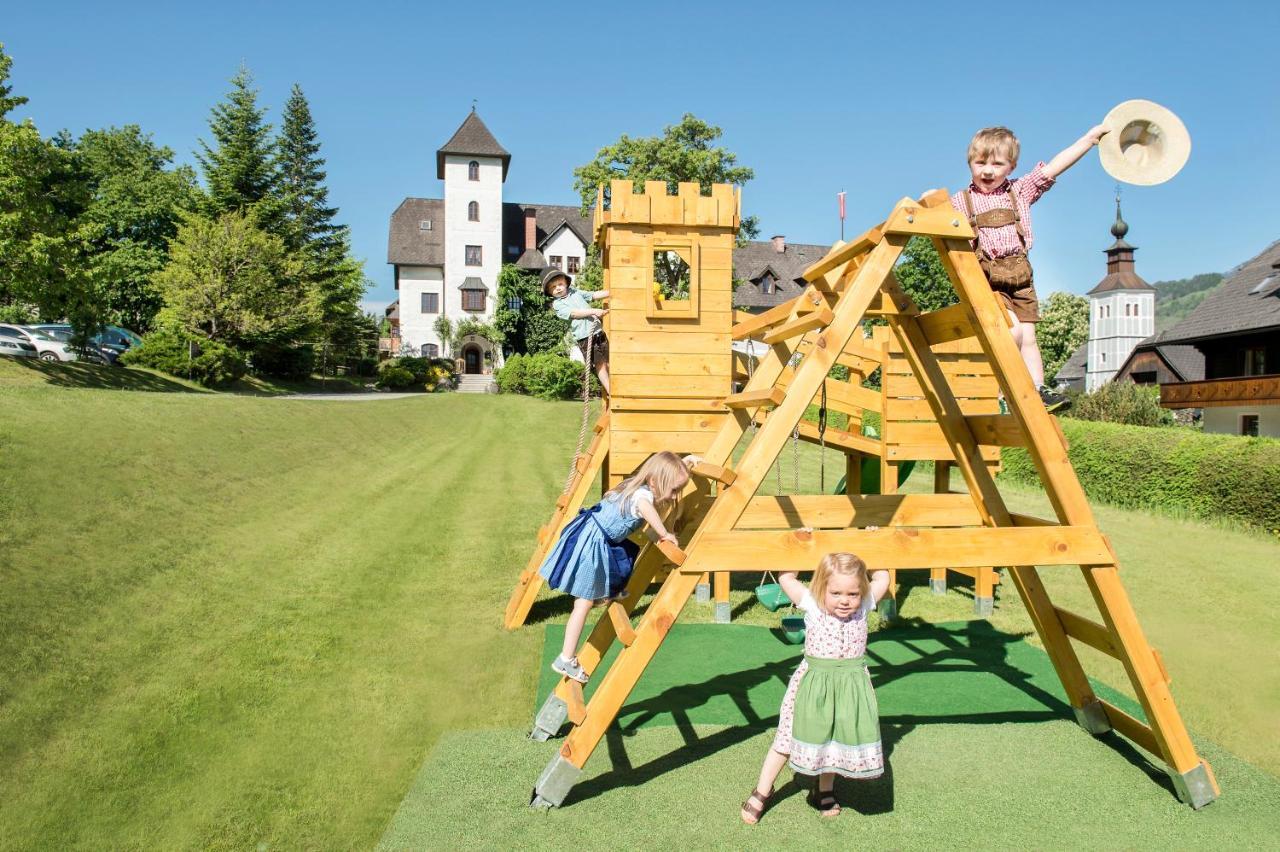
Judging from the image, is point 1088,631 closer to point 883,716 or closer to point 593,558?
point 883,716

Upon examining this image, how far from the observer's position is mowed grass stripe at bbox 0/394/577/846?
15.3 feet

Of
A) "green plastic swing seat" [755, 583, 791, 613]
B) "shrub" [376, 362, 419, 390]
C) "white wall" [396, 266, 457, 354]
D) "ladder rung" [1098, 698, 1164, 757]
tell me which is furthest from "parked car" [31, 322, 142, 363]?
"ladder rung" [1098, 698, 1164, 757]

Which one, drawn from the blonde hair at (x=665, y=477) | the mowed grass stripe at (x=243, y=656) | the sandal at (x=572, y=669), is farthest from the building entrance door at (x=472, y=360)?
the blonde hair at (x=665, y=477)

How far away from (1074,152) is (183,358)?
31784 mm

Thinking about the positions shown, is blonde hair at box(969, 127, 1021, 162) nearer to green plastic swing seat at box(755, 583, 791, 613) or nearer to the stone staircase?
green plastic swing seat at box(755, 583, 791, 613)

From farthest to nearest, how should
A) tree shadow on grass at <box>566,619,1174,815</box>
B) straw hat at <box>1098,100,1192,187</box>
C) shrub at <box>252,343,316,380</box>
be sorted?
shrub at <box>252,343,316,380</box>, tree shadow on grass at <box>566,619,1174,815</box>, straw hat at <box>1098,100,1192,187</box>

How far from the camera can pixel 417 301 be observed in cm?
6166

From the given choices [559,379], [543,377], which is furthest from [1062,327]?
[559,379]

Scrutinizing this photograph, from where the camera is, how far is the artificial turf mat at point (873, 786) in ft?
14.0

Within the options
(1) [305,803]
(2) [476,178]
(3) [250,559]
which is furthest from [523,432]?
(2) [476,178]

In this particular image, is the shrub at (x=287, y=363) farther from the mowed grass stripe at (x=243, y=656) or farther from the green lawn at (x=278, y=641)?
the mowed grass stripe at (x=243, y=656)

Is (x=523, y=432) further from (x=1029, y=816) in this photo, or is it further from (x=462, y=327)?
(x=462, y=327)

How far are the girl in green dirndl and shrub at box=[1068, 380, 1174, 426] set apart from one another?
90.7 feet

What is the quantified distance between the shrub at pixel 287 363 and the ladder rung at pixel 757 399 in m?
40.3
